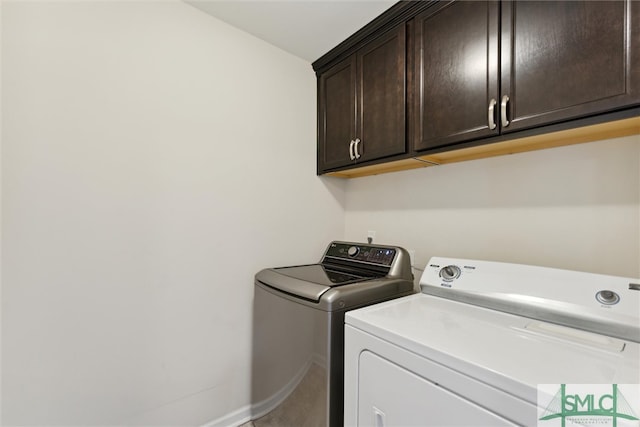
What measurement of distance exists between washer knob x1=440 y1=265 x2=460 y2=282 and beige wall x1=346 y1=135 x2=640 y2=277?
0.90ft

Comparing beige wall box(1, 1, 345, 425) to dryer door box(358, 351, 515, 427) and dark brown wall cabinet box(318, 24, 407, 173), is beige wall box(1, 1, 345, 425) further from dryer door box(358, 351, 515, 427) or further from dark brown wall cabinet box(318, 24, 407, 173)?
dryer door box(358, 351, 515, 427)

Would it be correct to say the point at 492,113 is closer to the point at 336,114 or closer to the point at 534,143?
the point at 534,143

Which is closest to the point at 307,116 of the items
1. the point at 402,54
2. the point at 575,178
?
the point at 402,54

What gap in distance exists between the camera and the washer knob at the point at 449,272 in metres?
1.28

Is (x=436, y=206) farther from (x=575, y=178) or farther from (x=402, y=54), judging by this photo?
(x=402, y=54)

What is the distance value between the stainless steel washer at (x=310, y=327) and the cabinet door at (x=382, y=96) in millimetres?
604

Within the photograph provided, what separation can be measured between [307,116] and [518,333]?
173cm

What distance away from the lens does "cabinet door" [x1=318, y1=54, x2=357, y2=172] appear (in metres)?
1.78

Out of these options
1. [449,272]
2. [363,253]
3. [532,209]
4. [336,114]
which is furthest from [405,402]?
[336,114]

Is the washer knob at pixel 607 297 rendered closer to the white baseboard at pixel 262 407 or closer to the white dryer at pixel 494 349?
the white dryer at pixel 494 349

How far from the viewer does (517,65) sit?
1.07 metres

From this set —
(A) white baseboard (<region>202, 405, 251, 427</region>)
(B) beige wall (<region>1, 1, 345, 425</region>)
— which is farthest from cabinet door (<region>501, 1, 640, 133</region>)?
(A) white baseboard (<region>202, 405, 251, 427</region>)

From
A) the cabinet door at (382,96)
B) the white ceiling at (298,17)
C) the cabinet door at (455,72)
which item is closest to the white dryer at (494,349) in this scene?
the cabinet door at (455,72)

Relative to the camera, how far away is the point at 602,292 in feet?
3.00
